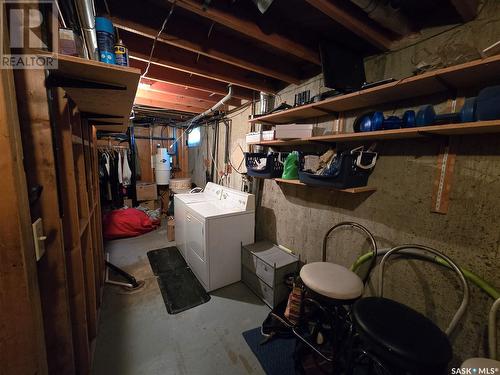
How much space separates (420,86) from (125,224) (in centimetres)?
418

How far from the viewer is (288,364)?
4.88 feet

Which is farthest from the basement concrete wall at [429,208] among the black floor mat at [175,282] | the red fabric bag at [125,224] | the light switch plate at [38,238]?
the red fabric bag at [125,224]

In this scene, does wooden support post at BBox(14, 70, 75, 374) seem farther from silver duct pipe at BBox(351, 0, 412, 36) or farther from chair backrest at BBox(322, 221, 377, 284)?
chair backrest at BBox(322, 221, 377, 284)

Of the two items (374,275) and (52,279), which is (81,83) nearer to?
(52,279)

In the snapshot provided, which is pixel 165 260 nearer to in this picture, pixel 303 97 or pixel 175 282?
pixel 175 282

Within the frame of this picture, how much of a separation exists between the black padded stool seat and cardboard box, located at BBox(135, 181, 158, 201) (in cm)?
462

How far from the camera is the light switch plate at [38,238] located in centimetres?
82

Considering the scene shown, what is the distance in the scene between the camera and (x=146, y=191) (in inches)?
185

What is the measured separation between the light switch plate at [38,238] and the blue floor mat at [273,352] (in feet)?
4.90

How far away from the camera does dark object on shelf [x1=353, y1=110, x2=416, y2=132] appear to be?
1.20m

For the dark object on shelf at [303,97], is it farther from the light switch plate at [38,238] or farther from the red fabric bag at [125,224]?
the red fabric bag at [125,224]

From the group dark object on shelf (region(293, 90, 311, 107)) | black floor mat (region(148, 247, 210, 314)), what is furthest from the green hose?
black floor mat (region(148, 247, 210, 314))

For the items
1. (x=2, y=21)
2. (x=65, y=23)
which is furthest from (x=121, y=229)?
(x=2, y=21)

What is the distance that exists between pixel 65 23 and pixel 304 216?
213 cm
